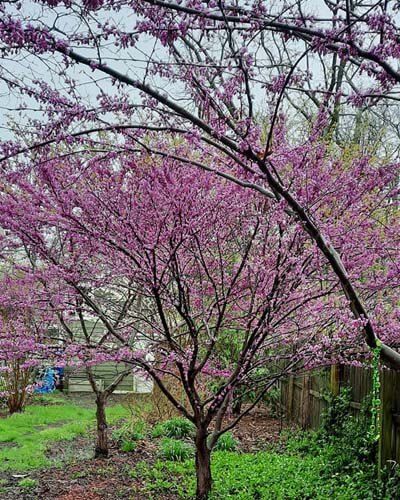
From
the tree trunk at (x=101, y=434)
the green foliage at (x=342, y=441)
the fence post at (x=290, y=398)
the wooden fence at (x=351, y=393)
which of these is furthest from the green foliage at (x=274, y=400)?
the tree trunk at (x=101, y=434)

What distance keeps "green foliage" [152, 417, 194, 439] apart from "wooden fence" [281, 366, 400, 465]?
5.58 feet

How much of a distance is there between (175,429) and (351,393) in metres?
2.61

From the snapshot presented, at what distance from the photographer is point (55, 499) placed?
5055mm

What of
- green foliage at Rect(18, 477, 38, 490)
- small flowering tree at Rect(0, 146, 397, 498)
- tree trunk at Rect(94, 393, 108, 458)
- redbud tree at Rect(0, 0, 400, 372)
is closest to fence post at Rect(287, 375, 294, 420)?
tree trunk at Rect(94, 393, 108, 458)

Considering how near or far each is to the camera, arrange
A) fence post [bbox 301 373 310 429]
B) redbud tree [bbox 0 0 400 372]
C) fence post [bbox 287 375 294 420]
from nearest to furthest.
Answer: redbud tree [bbox 0 0 400 372], fence post [bbox 301 373 310 429], fence post [bbox 287 375 294 420]

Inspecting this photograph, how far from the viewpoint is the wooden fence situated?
4836mm

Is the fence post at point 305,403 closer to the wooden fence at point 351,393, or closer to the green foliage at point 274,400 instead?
the wooden fence at point 351,393

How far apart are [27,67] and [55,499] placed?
4.01 metres

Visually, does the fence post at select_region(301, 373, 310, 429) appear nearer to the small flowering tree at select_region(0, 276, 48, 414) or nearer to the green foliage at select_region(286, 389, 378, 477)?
the green foliage at select_region(286, 389, 378, 477)

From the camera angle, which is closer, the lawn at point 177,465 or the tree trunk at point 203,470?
the tree trunk at point 203,470

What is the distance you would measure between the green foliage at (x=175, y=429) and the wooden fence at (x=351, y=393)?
5.58 feet

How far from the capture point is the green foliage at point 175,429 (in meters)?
7.65

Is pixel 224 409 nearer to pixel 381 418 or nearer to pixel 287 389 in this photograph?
pixel 381 418

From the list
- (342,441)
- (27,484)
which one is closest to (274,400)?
(342,441)
